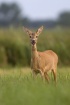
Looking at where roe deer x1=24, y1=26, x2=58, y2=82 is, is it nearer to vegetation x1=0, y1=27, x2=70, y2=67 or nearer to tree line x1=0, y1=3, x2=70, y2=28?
vegetation x1=0, y1=27, x2=70, y2=67

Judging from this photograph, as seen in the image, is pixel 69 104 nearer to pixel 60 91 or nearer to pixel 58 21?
pixel 60 91

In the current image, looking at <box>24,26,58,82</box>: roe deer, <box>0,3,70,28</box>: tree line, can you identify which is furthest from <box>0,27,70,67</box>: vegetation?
<box>0,3,70,28</box>: tree line

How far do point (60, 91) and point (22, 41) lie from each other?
14110 millimetres

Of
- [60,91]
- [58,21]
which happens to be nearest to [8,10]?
[58,21]

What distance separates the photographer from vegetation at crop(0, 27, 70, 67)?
64.4 ft

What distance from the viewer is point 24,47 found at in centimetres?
2031

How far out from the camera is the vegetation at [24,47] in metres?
19.6

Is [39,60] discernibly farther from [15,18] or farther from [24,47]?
[15,18]

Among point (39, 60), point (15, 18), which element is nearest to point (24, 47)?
point (39, 60)

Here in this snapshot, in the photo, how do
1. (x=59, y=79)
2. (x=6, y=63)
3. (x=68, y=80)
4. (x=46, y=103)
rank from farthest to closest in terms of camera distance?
1. (x=6, y=63)
2. (x=59, y=79)
3. (x=68, y=80)
4. (x=46, y=103)

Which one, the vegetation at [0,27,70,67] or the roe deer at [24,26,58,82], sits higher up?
the roe deer at [24,26,58,82]

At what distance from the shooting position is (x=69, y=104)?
6605 mm

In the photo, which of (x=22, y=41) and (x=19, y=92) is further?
(x=22, y=41)

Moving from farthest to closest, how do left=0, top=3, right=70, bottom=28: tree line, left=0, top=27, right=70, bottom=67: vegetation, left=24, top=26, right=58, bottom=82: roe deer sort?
left=0, top=3, right=70, bottom=28: tree line < left=0, top=27, right=70, bottom=67: vegetation < left=24, top=26, right=58, bottom=82: roe deer
